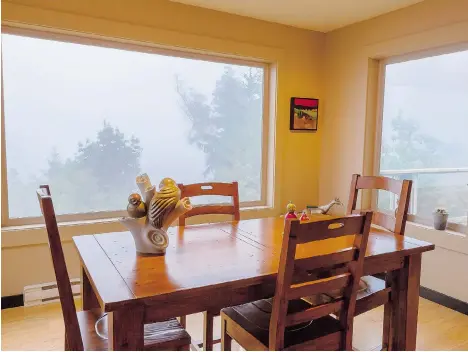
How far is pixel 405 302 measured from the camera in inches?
70.3

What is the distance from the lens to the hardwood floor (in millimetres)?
2234

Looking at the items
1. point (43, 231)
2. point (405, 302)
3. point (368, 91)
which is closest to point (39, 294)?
point (43, 231)

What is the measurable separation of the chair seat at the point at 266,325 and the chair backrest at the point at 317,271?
2.8 inches

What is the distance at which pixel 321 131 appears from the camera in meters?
3.85

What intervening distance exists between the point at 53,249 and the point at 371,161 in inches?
114

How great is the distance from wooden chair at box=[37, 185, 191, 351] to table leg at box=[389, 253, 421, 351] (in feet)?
3.39

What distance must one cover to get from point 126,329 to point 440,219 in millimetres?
2550

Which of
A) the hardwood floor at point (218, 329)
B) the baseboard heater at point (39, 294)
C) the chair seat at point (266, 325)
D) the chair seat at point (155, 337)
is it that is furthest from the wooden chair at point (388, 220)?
the baseboard heater at point (39, 294)

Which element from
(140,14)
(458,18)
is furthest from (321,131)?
(140,14)

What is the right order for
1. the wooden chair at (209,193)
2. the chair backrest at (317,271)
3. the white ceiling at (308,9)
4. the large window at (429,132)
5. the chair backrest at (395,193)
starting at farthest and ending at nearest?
the white ceiling at (308,9)
the large window at (429,132)
the wooden chair at (209,193)
the chair backrest at (395,193)
the chair backrest at (317,271)

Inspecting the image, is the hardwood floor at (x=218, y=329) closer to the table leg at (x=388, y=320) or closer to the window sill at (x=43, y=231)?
the table leg at (x=388, y=320)

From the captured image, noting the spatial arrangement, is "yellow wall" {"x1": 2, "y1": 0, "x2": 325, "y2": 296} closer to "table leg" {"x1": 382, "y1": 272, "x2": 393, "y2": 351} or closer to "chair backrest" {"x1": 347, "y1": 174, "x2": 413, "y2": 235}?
"chair backrest" {"x1": 347, "y1": 174, "x2": 413, "y2": 235}

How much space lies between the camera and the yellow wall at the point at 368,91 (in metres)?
2.73

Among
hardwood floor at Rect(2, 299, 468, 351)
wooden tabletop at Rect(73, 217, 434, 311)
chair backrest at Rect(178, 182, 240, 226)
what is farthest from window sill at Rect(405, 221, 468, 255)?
chair backrest at Rect(178, 182, 240, 226)
